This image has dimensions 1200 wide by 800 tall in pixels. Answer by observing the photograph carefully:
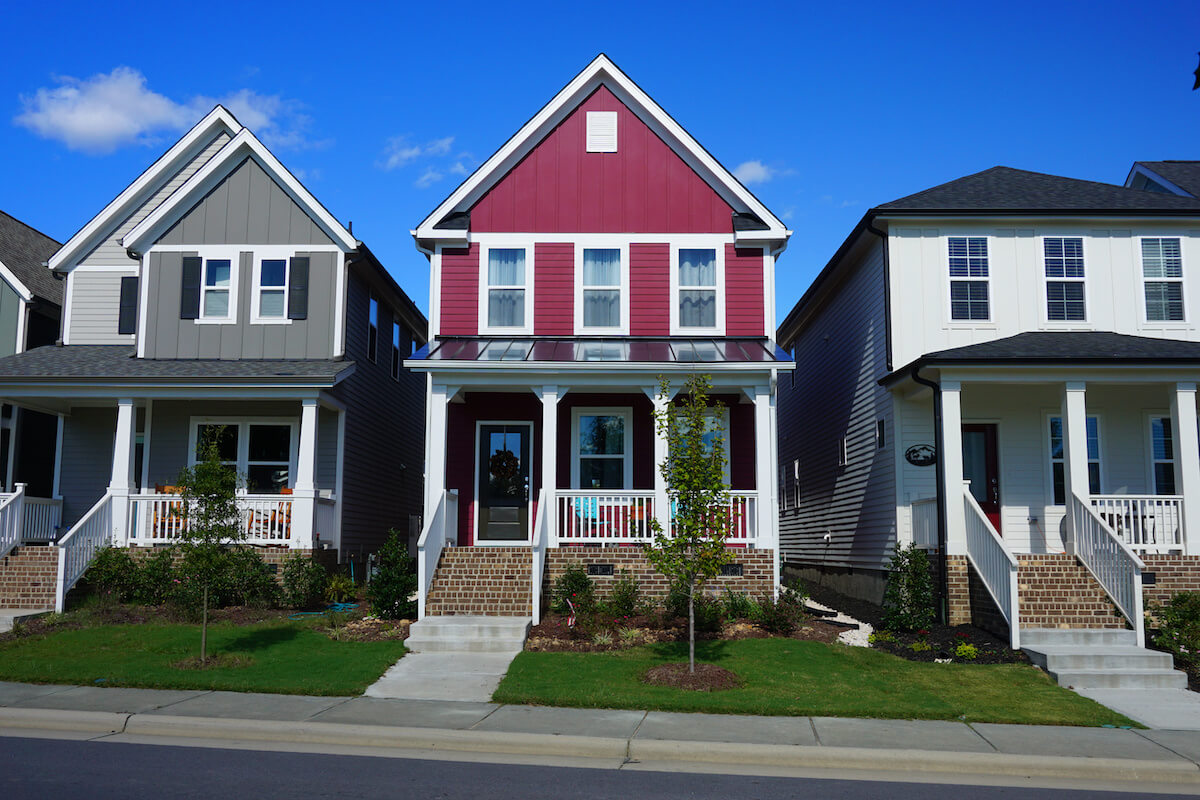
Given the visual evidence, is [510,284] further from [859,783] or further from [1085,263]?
[859,783]

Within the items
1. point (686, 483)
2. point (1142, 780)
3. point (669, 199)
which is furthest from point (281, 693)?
point (669, 199)

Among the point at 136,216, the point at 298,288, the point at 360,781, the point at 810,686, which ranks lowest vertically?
the point at 360,781

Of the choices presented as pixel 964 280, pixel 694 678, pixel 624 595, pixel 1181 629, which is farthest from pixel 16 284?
pixel 1181 629

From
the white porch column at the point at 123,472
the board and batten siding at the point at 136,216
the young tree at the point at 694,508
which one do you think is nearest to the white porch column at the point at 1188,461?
the young tree at the point at 694,508

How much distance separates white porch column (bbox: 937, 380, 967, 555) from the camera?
1527cm

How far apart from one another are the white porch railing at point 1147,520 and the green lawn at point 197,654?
11.0 m

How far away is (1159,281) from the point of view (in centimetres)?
1756

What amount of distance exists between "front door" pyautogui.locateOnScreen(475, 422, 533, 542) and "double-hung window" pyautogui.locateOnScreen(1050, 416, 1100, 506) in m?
9.28

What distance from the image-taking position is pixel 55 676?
1159 cm

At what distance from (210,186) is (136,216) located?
2908mm

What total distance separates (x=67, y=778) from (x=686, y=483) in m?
6.85

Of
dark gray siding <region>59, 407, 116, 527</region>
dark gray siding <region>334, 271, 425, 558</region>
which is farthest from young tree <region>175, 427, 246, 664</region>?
dark gray siding <region>59, 407, 116, 527</region>

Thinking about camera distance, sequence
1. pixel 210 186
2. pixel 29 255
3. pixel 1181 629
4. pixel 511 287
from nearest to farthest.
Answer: pixel 1181 629 < pixel 511 287 < pixel 210 186 < pixel 29 255

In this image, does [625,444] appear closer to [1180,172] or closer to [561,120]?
[561,120]
